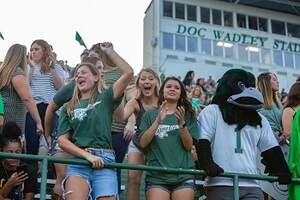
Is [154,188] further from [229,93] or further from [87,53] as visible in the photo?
[87,53]

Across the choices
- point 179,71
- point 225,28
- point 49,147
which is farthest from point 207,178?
point 225,28

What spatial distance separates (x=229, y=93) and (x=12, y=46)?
2.30 m

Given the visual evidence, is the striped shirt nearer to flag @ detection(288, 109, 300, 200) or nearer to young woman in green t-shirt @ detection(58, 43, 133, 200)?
young woman in green t-shirt @ detection(58, 43, 133, 200)

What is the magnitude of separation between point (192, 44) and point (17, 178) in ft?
69.9

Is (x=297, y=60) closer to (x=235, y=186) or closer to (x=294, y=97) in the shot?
(x=294, y=97)

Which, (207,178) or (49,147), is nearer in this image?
(207,178)

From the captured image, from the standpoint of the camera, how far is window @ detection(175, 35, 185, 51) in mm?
24938

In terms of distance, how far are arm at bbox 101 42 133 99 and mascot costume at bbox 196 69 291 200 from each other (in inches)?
28.3

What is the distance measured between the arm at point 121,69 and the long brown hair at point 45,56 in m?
1.85

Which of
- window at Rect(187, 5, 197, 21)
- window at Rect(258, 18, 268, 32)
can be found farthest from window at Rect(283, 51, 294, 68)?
window at Rect(187, 5, 197, 21)

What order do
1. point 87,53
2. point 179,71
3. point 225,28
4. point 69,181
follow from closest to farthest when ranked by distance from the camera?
point 69,181 → point 87,53 → point 179,71 → point 225,28

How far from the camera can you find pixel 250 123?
14.4ft

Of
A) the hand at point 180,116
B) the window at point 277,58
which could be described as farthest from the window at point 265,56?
the hand at point 180,116

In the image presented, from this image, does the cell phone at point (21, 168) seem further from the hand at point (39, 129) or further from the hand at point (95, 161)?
the hand at point (95, 161)
